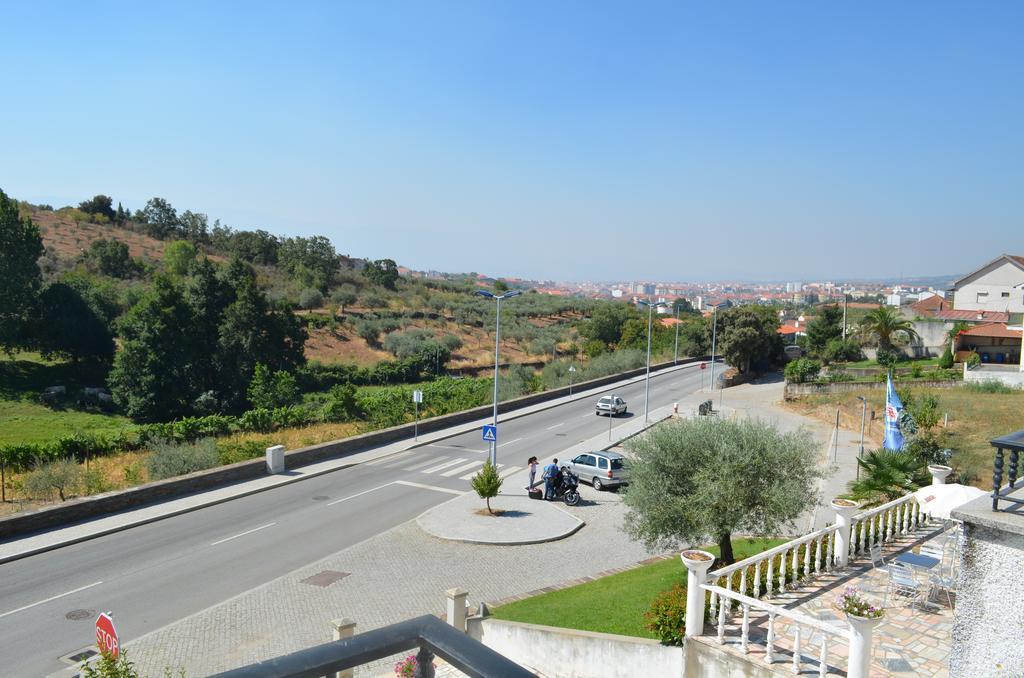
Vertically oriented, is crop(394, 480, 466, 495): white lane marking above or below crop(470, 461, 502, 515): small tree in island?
below

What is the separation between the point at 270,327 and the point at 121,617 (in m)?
38.6

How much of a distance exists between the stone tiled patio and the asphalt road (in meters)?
11.1

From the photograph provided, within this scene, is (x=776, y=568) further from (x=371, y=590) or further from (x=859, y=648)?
(x=371, y=590)

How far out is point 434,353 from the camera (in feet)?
204

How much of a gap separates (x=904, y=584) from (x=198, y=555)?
50.5ft

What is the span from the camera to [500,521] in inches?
792

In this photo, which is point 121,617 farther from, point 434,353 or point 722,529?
point 434,353

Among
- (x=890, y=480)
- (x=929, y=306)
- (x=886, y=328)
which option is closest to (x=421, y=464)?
(x=890, y=480)

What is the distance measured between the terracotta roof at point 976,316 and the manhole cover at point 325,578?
191 feet

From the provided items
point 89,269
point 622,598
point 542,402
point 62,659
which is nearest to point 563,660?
point 622,598

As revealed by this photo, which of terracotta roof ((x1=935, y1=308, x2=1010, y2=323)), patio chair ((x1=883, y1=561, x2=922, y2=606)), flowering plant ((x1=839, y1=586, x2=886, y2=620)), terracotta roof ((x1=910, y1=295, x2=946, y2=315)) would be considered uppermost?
terracotta roof ((x1=910, y1=295, x2=946, y2=315))

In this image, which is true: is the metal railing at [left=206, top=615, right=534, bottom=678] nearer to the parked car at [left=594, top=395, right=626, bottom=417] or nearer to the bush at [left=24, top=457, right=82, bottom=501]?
the bush at [left=24, top=457, right=82, bottom=501]

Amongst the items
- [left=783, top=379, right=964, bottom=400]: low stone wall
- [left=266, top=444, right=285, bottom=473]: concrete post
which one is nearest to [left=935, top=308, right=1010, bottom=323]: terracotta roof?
[left=783, top=379, right=964, bottom=400]: low stone wall

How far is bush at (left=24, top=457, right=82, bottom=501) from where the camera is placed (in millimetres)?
20719
